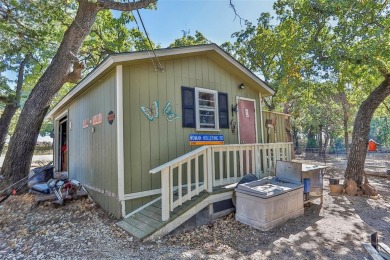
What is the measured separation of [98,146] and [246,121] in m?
4.00

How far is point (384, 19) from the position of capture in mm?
6328

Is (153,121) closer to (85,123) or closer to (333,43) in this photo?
(85,123)

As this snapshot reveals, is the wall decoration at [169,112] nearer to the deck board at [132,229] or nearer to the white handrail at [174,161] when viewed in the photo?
the white handrail at [174,161]

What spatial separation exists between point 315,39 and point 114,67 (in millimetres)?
6814

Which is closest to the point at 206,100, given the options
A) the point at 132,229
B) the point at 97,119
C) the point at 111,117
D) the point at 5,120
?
the point at 111,117

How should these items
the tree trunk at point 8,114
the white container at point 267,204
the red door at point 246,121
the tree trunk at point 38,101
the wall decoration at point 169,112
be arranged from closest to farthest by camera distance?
the white container at point 267,204
the wall decoration at point 169,112
the tree trunk at point 38,101
the red door at point 246,121
the tree trunk at point 8,114

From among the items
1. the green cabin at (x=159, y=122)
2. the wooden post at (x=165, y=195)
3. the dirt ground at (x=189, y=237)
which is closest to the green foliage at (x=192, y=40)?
the green cabin at (x=159, y=122)

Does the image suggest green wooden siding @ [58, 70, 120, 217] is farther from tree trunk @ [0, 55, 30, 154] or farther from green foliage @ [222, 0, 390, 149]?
green foliage @ [222, 0, 390, 149]

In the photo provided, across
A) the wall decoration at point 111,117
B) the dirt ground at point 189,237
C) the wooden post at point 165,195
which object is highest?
the wall decoration at point 111,117

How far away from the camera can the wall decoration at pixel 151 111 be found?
4.55 m

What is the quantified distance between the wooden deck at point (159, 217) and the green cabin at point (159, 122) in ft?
0.72

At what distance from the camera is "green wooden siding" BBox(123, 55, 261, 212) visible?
4.30 metres

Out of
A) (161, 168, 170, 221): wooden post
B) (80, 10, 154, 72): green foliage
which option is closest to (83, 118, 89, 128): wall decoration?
(161, 168, 170, 221): wooden post

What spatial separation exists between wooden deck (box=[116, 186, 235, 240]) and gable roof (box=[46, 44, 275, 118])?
9.11ft
